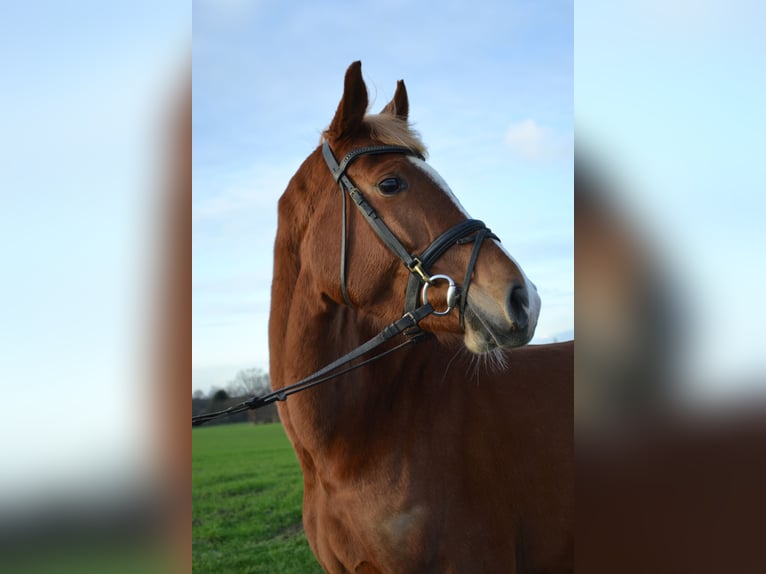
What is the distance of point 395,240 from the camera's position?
2865 millimetres

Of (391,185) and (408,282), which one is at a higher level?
(391,185)

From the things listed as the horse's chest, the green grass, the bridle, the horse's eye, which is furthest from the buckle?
the green grass

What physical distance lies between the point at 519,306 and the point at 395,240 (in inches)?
25.6

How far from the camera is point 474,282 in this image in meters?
2.70

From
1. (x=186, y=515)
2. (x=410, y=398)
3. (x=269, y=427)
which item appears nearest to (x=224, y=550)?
(x=269, y=427)

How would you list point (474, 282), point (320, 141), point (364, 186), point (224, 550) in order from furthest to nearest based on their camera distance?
1. point (224, 550)
2. point (320, 141)
3. point (364, 186)
4. point (474, 282)

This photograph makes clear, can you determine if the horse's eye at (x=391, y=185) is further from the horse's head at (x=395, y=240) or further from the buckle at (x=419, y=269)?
the buckle at (x=419, y=269)

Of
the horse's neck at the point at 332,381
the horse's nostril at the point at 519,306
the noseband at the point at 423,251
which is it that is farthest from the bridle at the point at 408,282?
the horse's nostril at the point at 519,306

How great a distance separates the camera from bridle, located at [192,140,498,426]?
8.98 ft

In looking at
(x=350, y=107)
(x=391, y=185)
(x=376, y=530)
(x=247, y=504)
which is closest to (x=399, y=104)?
(x=350, y=107)

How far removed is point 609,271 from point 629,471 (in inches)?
11.1

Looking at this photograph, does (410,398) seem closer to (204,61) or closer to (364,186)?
(364,186)

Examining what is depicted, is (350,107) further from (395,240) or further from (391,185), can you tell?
(395,240)

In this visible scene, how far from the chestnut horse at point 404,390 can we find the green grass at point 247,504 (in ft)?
13.3
